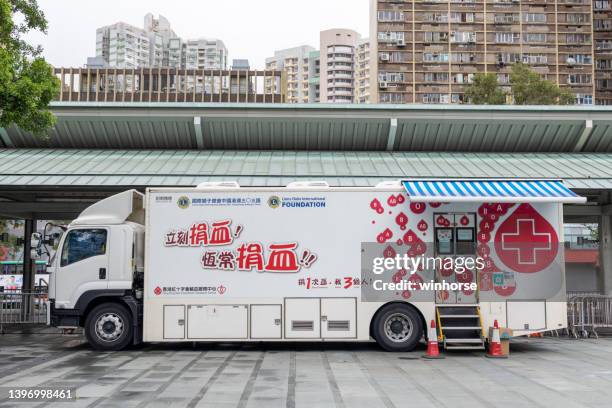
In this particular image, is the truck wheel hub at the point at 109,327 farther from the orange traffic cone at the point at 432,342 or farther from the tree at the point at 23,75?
the orange traffic cone at the point at 432,342

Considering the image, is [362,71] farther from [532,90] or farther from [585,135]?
[585,135]

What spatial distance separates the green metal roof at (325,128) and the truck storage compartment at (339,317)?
9054 mm

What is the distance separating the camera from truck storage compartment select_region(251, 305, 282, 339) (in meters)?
14.9

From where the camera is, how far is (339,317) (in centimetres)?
1495

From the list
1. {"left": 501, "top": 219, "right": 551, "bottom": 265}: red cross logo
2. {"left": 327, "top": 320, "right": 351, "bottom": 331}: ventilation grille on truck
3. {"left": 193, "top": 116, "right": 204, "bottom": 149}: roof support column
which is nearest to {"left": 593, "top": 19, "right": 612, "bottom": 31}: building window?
{"left": 193, "top": 116, "right": 204, "bottom": 149}: roof support column

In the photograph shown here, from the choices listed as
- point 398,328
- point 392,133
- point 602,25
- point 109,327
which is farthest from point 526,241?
point 602,25

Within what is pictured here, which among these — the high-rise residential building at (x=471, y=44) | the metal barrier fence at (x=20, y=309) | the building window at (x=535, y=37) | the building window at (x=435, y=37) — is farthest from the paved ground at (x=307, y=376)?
the building window at (x=535, y=37)

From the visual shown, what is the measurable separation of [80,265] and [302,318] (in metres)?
5.74

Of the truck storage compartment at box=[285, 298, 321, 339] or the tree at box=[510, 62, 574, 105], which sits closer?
the truck storage compartment at box=[285, 298, 321, 339]

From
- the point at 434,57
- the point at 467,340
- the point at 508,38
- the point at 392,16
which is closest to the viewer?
the point at 467,340

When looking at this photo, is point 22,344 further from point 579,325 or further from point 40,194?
point 579,325

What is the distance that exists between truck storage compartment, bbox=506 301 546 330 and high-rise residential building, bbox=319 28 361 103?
602 ft

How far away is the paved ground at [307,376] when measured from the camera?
9773mm

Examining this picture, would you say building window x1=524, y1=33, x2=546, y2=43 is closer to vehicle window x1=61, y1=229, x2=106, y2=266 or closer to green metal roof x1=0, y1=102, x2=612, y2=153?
green metal roof x1=0, y1=102, x2=612, y2=153
